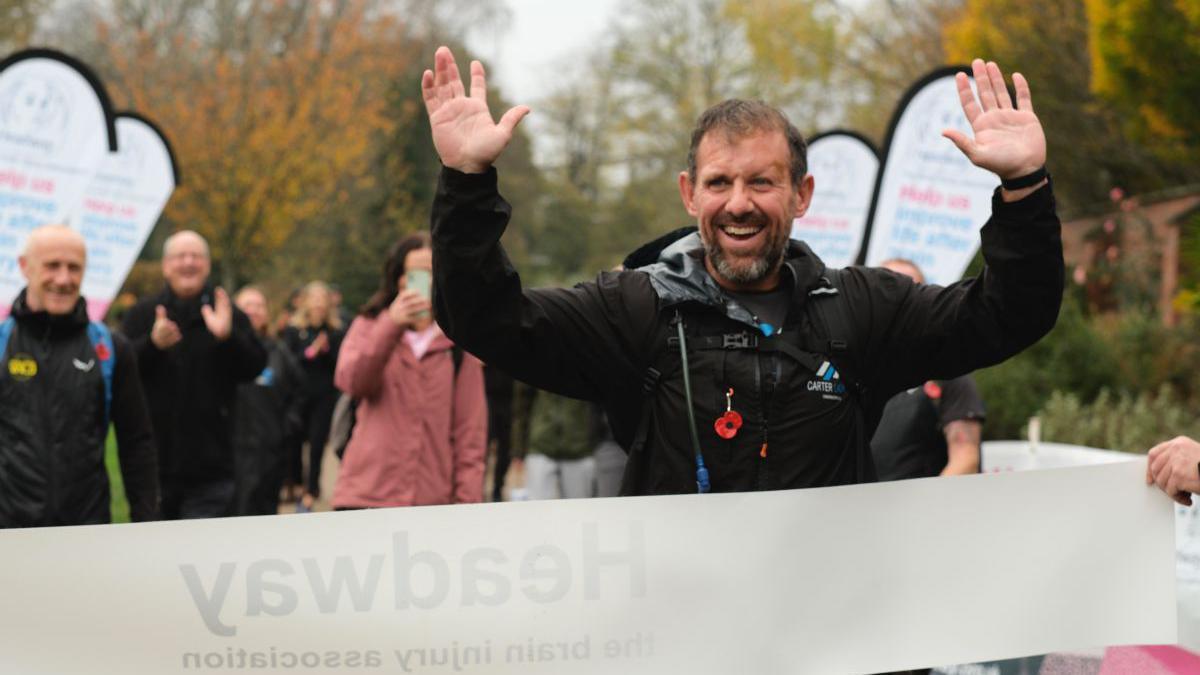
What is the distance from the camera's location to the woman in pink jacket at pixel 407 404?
239 inches

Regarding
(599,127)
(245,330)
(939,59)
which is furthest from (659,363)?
(599,127)

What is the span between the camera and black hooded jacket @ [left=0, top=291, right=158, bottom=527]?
17.2 ft

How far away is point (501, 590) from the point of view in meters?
3.29

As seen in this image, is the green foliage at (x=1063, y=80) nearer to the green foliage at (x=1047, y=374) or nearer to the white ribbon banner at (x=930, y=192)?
the green foliage at (x=1047, y=374)

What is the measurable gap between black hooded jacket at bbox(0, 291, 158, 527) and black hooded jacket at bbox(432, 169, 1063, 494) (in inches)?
106

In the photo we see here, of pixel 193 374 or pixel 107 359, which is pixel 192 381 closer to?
pixel 193 374

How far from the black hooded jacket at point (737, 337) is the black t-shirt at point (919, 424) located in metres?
2.63

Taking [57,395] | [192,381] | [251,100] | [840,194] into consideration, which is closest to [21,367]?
[57,395]

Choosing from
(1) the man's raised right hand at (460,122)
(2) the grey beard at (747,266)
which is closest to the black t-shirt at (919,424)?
(2) the grey beard at (747,266)

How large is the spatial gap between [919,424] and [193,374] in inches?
156

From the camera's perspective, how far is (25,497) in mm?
5254

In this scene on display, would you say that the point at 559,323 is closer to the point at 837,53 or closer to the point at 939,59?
the point at 939,59

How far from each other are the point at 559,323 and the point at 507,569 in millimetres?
581

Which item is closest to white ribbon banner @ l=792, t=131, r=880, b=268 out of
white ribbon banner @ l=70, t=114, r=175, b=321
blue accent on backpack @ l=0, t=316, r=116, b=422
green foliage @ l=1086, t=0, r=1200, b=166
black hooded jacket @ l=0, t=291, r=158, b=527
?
white ribbon banner @ l=70, t=114, r=175, b=321
